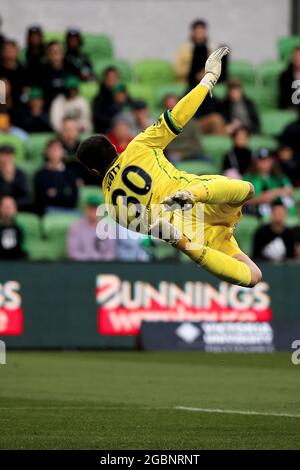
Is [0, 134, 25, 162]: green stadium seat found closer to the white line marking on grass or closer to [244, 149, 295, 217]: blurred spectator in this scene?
[244, 149, 295, 217]: blurred spectator

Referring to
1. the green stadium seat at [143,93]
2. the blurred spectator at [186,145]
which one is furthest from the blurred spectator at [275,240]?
the green stadium seat at [143,93]

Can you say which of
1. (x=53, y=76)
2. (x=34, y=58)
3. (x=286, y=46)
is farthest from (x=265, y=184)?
(x=286, y=46)

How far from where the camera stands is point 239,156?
20.1 m

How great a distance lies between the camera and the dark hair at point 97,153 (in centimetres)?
1113

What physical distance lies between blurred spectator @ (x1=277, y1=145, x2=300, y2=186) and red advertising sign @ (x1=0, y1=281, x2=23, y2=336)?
18.0 ft

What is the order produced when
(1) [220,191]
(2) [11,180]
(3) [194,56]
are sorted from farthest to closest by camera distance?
(3) [194,56] < (2) [11,180] < (1) [220,191]

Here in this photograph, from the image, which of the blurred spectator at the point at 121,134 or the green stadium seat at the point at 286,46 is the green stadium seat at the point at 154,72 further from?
the blurred spectator at the point at 121,134

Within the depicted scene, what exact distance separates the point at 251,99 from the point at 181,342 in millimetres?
6896

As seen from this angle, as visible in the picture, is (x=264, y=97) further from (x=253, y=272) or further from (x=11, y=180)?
(x=253, y=272)

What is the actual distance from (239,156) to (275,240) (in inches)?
87.7

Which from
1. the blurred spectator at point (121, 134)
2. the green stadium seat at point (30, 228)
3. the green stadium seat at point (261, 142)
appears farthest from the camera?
the green stadium seat at point (261, 142)

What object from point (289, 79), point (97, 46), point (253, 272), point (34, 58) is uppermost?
point (97, 46)

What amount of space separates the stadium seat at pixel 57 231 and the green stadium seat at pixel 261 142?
4006 millimetres

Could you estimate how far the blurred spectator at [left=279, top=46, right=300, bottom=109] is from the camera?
22.0 meters
